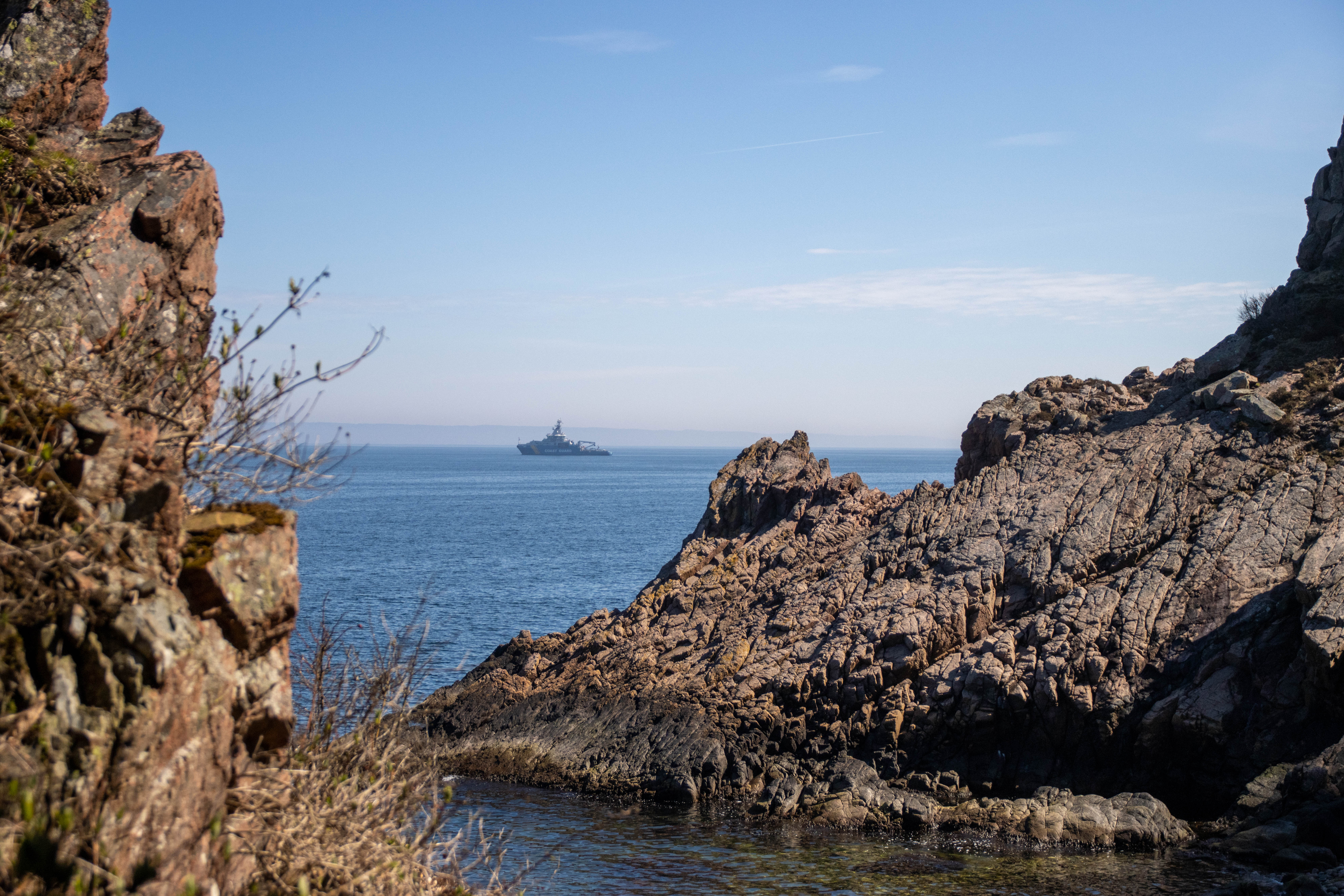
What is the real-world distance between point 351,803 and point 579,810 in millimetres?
19185

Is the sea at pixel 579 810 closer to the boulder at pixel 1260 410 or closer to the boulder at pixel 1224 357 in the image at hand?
the boulder at pixel 1260 410

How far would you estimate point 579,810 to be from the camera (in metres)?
26.9

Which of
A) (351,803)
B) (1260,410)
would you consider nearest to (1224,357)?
(1260,410)

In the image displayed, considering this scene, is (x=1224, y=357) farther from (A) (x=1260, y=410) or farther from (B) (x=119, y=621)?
(B) (x=119, y=621)

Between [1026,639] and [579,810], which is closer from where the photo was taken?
[579,810]

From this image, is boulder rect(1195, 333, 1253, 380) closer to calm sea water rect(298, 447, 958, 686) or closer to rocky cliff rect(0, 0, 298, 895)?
calm sea water rect(298, 447, 958, 686)

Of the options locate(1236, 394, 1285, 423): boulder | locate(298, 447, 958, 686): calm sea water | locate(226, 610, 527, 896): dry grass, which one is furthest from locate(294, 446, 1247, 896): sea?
locate(1236, 394, 1285, 423): boulder

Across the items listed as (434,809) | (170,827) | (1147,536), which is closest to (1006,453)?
(1147,536)

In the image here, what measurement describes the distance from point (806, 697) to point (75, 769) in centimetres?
2419

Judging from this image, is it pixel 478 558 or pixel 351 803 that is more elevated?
pixel 351 803

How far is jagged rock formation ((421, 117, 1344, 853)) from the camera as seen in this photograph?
24.5 m

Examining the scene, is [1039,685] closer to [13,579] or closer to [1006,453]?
[1006,453]

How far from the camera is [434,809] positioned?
1037 cm

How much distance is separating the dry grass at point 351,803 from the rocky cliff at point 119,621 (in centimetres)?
33
